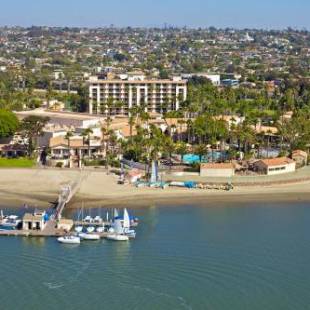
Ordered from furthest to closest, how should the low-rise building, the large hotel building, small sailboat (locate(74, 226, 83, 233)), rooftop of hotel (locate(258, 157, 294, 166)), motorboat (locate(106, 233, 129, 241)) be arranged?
1. the large hotel building
2. rooftop of hotel (locate(258, 157, 294, 166))
3. the low-rise building
4. small sailboat (locate(74, 226, 83, 233))
5. motorboat (locate(106, 233, 129, 241))

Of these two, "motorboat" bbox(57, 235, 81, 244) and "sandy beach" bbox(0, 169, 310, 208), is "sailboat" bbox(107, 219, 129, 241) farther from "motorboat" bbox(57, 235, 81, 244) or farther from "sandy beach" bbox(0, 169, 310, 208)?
"sandy beach" bbox(0, 169, 310, 208)

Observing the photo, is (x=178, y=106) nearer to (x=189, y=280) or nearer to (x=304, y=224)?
(x=304, y=224)

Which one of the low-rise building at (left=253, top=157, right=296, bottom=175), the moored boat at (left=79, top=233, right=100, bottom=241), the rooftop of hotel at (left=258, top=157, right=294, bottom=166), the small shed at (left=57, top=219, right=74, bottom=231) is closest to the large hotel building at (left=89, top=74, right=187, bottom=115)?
the rooftop of hotel at (left=258, top=157, right=294, bottom=166)

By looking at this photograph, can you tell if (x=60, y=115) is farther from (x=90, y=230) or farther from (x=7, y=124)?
(x=90, y=230)

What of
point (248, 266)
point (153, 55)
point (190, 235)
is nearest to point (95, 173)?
point (190, 235)

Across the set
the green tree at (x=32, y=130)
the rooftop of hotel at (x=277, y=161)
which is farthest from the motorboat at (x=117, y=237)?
the green tree at (x=32, y=130)

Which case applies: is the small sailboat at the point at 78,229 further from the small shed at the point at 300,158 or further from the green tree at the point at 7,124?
the small shed at the point at 300,158
